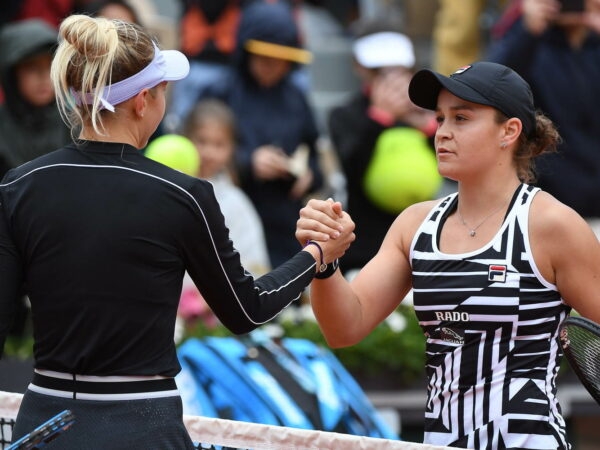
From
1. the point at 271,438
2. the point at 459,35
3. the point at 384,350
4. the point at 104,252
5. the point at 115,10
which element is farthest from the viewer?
the point at 459,35

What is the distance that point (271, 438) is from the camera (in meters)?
3.69

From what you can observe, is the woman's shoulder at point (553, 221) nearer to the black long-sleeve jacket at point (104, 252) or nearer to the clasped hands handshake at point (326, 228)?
the clasped hands handshake at point (326, 228)

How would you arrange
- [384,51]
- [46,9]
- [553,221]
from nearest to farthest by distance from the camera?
[553,221]
[384,51]
[46,9]

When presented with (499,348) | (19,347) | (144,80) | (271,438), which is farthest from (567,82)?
(144,80)

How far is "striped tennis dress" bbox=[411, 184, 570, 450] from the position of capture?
138 inches

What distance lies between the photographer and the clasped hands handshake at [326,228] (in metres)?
3.71

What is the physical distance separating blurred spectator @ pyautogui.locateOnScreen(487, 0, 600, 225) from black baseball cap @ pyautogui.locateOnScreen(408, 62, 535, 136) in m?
3.54

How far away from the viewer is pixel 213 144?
280 inches

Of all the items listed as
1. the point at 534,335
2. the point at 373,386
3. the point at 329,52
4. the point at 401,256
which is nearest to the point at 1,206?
the point at 401,256

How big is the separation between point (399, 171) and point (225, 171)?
0.99 meters

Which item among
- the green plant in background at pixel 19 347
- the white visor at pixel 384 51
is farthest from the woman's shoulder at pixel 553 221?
the white visor at pixel 384 51

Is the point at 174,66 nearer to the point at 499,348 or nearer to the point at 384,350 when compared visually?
the point at 499,348

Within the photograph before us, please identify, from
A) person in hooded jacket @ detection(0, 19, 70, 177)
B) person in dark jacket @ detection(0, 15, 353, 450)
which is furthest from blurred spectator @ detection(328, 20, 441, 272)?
person in dark jacket @ detection(0, 15, 353, 450)

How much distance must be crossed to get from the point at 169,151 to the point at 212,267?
10.0ft
